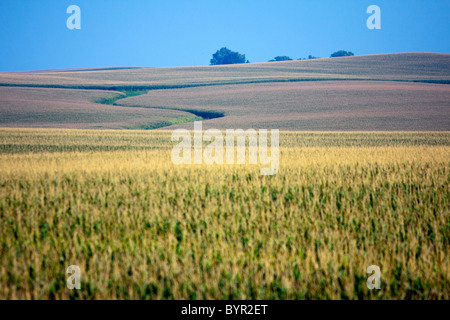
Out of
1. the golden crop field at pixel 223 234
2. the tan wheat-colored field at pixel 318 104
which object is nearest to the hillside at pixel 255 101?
the tan wheat-colored field at pixel 318 104

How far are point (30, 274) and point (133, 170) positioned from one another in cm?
752

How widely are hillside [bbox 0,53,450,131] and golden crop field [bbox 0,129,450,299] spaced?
29.7 metres

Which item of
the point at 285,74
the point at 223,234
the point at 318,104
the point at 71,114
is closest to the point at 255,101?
the point at 318,104

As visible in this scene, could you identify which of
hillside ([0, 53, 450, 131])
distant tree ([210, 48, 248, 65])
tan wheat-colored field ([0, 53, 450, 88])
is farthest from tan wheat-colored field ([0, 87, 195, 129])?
distant tree ([210, 48, 248, 65])

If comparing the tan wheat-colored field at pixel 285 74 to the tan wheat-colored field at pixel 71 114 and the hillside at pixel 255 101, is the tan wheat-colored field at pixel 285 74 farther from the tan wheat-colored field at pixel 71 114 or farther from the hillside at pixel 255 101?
the tan wheat-colored field at pixel 71 114

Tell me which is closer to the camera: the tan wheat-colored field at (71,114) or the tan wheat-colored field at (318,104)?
the tan wheat-colored field at (318,104)

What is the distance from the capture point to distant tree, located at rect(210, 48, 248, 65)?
15788 cm

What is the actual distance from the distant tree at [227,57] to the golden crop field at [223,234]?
150 m

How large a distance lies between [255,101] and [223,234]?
162ft

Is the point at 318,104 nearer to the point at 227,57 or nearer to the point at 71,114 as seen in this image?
the point at 71,114

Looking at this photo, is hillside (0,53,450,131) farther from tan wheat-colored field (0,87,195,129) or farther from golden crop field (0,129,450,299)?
golden crop field (0,129,450,299)

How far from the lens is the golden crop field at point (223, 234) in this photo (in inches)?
183

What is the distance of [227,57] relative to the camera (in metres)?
158
